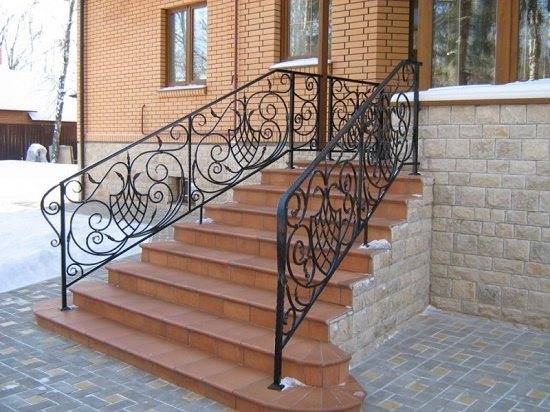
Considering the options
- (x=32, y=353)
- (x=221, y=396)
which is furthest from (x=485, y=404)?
(x=32, y=353)

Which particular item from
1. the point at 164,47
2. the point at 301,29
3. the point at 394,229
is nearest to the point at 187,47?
the point at 164,47

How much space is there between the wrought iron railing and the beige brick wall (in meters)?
0.29

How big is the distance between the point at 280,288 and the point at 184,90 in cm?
621

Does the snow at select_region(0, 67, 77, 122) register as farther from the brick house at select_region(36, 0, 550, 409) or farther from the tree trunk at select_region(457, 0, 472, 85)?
the tree trunk at select_region(457, 0, 472, 85)

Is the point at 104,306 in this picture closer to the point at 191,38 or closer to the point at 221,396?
the point at 221,396

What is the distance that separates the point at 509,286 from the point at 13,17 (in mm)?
42081

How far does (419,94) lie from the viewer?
5.77 m

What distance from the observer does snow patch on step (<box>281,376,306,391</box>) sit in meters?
3.98

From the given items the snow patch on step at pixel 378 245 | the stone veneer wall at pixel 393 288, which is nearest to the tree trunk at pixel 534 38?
the stone veneer wall at pixel 393 288

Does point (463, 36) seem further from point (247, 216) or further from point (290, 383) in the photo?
point (290, 383)

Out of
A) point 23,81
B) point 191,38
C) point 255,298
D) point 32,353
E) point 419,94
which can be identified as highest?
point 23,81

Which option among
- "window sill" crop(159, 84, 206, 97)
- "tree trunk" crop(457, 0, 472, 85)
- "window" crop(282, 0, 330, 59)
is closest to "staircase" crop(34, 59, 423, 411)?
"tree trunk" crop(457, 0, 472, 85)

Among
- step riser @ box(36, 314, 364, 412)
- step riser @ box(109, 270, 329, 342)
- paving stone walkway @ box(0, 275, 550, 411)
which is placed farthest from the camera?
step riser @ box(109, 270, 329, 342)

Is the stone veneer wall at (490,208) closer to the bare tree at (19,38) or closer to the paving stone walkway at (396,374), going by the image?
the paving stone walkway at (396,374)
